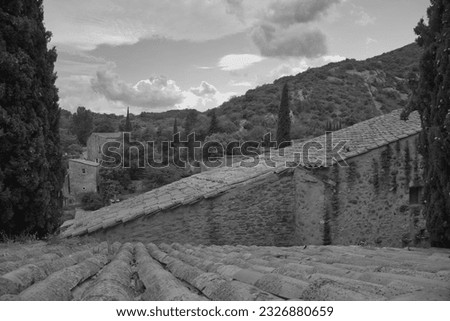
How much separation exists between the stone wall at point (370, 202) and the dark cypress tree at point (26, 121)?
5.75m

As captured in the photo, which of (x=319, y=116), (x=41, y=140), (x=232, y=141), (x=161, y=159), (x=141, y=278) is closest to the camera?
(x=141, y=278)

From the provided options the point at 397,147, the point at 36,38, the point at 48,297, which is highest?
the point at 36,38

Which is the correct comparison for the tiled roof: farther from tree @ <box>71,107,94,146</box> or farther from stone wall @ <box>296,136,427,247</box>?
tree @ <box>71,107,94,146</box>

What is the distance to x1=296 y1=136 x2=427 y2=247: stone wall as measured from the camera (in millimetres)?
8977

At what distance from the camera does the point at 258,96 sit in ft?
168

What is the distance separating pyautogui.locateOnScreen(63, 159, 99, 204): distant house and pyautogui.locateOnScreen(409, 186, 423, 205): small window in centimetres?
3104

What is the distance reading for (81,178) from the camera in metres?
35.5

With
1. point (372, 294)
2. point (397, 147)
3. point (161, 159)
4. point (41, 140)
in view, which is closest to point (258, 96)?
point (161, 159)

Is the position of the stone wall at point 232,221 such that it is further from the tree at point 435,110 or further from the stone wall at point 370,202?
the tree at point 435,110

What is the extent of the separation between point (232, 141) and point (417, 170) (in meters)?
24.0

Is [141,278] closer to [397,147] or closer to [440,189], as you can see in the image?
[440,189]

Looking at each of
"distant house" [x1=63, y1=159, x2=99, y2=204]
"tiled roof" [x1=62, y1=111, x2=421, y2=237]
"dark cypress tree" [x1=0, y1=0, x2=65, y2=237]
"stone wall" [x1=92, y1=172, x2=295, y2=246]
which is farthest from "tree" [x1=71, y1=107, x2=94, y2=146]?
"dark cypress tree" [x1=0, y1=0, x2=65, y2=237]

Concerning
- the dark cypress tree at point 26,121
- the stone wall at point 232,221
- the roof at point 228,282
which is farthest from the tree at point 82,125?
the roof at point 228,282

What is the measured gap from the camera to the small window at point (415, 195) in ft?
30.3
